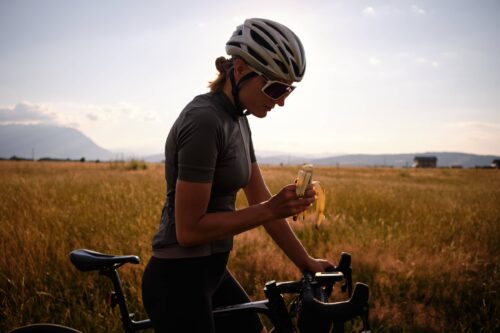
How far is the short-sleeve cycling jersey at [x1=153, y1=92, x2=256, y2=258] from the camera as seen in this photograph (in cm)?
141

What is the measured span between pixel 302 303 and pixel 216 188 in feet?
2.12

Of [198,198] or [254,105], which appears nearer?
[198,198]

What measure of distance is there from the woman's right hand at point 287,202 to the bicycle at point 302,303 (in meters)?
0.31

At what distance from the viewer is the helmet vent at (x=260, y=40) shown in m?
1.75

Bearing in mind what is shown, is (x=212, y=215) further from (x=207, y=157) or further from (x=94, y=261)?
(x=94, y=261)

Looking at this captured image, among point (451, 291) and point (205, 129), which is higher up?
point (205, 129)

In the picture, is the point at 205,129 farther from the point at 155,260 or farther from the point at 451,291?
the point at 451,291

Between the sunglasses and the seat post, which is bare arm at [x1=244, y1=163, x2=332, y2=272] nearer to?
the sunglasses

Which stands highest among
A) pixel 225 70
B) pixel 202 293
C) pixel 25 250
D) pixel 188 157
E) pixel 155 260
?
pixel 225 70

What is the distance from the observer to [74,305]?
3.62 m

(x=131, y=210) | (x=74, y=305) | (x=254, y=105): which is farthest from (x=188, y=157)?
(x=131, y=210)

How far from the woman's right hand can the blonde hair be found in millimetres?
699

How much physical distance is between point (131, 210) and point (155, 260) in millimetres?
6203

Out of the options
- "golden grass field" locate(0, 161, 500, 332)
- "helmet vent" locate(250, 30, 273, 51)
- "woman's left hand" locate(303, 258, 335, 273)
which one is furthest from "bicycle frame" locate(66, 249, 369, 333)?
"golden grass field" locate(0, 161, 500, 332)
